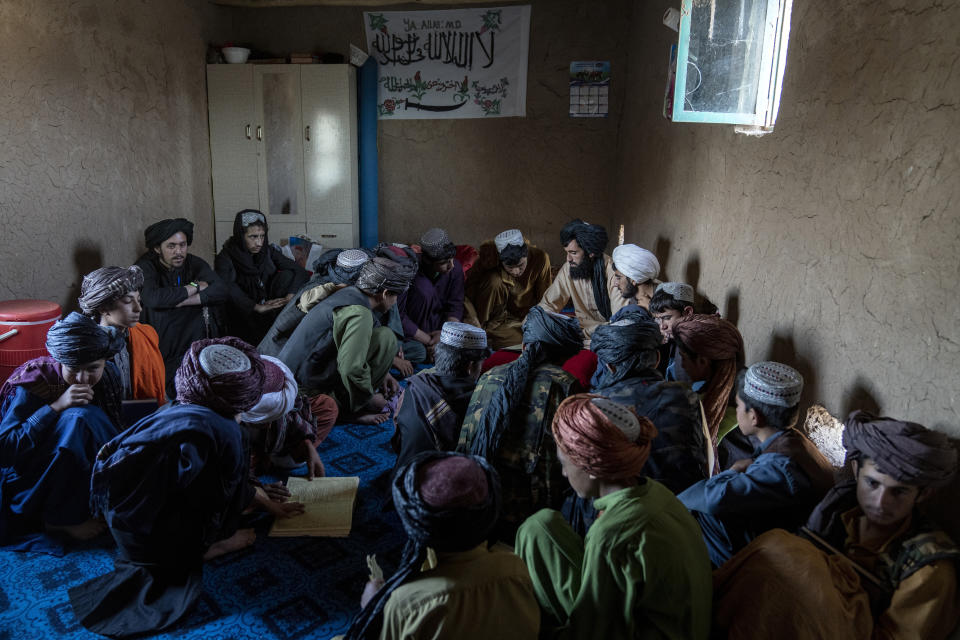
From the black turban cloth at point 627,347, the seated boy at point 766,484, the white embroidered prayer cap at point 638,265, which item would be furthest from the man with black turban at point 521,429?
the white embroidered prayer cap at point 638,265

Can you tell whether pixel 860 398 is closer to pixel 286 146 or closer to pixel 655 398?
pixel 655 398

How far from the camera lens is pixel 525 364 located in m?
2.64

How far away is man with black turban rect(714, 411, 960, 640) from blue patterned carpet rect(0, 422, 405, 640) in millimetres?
1475

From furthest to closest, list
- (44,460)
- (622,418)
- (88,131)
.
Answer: (88,131), (44,460), (622,418)

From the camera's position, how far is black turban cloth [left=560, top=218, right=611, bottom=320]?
4941 millimetres

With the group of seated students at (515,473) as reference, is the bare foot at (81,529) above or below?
below

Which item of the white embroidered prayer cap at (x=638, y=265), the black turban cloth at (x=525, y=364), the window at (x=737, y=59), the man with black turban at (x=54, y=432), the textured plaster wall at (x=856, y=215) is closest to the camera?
the textured plaster wall at (x=856, y=215)

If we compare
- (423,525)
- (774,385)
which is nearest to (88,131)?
(423,525)

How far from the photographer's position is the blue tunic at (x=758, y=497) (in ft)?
6.71

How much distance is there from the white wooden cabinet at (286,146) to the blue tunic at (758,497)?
513 centimetres

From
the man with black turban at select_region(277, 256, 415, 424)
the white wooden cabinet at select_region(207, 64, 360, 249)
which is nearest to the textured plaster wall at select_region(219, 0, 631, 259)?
the white wooden cabinet at select_region(207, 64, 360, 249)

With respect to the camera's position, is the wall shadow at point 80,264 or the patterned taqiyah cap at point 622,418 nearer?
the patterned taqiyah cap at point 622,418

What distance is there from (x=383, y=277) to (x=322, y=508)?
1414 millimetres

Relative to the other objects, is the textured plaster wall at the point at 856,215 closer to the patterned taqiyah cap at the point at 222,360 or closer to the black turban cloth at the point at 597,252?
the black turban cloth at the point at 597,252
